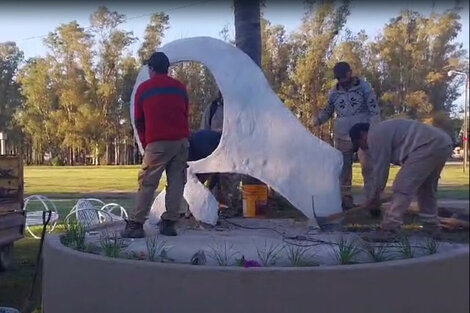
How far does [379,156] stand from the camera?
5.82m

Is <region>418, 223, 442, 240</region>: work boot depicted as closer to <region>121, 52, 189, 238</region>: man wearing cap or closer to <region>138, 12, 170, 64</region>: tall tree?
<region>121, 52, 189, 238</region>: man wearing cap

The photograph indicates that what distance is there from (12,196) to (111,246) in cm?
445

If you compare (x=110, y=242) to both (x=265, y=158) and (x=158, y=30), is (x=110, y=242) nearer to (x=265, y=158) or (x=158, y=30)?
(x=265, y=158)

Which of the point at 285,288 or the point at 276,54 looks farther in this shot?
the point at 276,54

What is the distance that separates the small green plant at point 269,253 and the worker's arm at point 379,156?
3.60ft

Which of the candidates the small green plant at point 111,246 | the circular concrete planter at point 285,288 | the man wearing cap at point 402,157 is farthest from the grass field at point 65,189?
the circular concrete planter at point 285,288

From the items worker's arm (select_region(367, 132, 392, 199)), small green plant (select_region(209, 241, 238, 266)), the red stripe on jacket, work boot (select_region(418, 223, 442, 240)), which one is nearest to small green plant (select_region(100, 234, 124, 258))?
small green plant (select_region(209, 241, 238, 266))

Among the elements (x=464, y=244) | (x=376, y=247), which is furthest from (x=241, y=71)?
(x=464, y=244)

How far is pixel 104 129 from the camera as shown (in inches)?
1080

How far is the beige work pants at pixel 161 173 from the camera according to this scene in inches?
233

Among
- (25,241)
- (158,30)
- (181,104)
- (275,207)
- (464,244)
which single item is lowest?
(25,241)

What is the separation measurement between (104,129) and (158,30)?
6.48m

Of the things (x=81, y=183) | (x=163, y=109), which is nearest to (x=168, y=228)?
(x=163, y=109)

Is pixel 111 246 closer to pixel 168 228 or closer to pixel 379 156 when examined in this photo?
pixel 168 228
